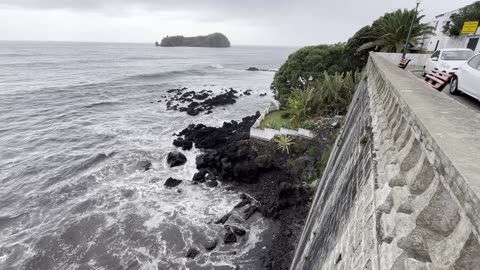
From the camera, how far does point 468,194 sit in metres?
1.86

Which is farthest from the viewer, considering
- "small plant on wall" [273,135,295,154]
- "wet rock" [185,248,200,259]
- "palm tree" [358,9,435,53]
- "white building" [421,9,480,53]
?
"white building" [421,9,480,53]

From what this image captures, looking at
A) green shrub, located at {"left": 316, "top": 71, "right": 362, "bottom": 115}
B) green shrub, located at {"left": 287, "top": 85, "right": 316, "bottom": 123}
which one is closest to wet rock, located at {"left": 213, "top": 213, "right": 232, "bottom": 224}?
green shrub, located at {"left": 287, "top": 85, "right": 316, "bottom": 123}

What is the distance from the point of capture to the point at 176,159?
1986cm

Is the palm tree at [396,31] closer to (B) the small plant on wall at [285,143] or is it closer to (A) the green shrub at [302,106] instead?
(A) the green shrub at [302,106]

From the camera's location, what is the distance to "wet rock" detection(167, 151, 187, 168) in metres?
19.7

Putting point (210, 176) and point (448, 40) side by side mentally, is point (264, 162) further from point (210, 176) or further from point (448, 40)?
point (448, 40)

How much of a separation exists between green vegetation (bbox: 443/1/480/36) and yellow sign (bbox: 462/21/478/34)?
0.50 meters

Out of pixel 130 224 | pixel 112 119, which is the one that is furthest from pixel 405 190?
pixel 112 119

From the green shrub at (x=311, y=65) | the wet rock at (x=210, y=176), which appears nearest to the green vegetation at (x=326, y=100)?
the green shrub at (x=311, y=65)

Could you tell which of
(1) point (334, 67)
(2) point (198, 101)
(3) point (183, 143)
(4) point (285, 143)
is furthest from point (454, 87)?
(2) point (198, 101)

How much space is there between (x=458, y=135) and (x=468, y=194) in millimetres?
1409

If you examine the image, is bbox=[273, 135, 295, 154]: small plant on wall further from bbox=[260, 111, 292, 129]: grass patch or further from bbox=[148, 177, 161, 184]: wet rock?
bbox=[148, 177, 161, 184]: wet rock

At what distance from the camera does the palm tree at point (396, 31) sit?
20172mm

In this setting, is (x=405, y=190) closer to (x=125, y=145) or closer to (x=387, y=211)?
(x=387, y=211)
